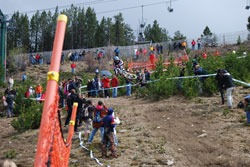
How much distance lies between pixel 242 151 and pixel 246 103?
7.52ft

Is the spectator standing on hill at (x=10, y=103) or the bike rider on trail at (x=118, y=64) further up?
the bike rider on trail at (x=118, y=64)

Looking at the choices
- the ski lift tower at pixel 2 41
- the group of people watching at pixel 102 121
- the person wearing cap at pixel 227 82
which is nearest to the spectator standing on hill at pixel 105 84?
the group of people watching at pixel 102 121

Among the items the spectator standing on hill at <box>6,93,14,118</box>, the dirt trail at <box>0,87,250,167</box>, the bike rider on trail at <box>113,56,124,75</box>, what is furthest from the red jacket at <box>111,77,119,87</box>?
the spectator standing on hill at <box>6,93,14,118</box>

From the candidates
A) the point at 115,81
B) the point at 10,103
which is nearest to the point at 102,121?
the point at 115,81

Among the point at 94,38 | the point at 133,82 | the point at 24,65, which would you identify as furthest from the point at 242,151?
the point at 94,38

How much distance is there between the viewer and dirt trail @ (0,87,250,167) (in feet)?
30.1

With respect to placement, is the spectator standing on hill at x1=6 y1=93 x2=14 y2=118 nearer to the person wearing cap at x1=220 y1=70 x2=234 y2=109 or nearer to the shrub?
the shrub

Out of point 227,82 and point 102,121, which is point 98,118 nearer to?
point 102,121

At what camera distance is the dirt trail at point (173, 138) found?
9.19 m

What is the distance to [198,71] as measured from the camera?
15.9 metres

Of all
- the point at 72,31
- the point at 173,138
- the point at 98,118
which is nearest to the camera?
the point at 98,118

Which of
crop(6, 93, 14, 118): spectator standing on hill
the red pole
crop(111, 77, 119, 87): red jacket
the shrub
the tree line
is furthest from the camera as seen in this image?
the tree line

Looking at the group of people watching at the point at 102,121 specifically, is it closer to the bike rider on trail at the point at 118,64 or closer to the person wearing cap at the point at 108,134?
the person wearing cap at the point at 108,134

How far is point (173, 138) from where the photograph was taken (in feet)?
35.8
